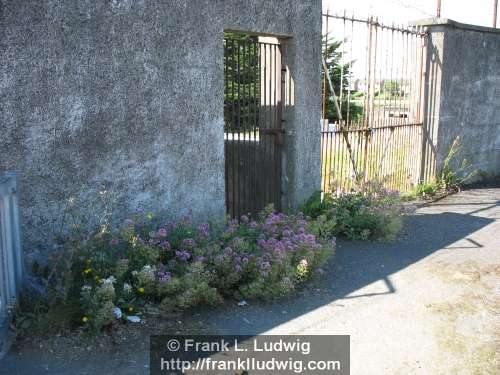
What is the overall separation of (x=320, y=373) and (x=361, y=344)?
45cm

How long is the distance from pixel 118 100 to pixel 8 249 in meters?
1.49

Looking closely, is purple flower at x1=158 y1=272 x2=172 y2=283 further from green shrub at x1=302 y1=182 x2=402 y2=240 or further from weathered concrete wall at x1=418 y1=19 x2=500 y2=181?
weathered concrete wall at x1=418 y1=19 x2=500 y2=181

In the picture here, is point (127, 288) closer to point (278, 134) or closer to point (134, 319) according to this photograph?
point (134, 319)

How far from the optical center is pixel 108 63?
431 centimetres

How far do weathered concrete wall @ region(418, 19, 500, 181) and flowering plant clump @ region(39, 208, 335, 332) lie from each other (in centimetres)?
509

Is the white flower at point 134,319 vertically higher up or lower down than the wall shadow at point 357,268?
higher up

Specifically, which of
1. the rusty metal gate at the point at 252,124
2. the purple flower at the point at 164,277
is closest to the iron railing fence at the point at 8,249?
the purple flower at the point at 164,277

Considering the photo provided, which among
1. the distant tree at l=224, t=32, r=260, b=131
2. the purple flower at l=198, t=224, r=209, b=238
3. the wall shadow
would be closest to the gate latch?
the distant tree at l=224, t=32, r=260, b=131

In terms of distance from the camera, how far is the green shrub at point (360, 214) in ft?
20.8

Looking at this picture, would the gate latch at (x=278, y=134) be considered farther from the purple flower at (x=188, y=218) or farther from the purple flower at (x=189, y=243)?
the purple flower at (x=189, y=243)

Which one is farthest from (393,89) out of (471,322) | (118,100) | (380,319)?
(118,100)

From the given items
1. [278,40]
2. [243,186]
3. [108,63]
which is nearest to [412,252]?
[243,186]

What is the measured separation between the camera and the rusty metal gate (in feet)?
18.8

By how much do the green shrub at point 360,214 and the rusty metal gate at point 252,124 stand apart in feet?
1.73
